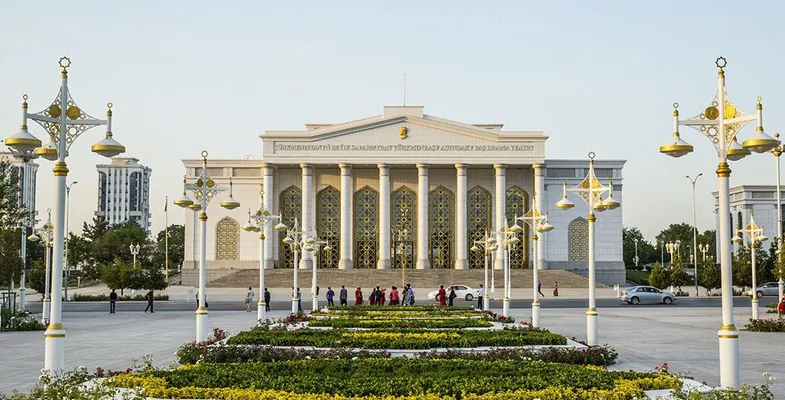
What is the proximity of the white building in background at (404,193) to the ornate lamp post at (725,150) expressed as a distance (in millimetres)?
63138

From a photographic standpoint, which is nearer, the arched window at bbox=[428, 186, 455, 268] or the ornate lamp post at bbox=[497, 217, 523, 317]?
the ornate lamp post at bbox=[497, 217, 523, 317]

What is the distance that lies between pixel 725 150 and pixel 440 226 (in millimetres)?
66946

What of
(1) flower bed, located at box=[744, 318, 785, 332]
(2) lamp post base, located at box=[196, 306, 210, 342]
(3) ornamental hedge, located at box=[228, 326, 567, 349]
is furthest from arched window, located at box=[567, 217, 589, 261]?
(2) lamp post base, located at box=[196, 306, 210, 342]

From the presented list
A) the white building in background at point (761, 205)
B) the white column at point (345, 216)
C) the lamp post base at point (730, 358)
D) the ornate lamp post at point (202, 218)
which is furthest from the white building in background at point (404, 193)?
the lamp post base at point (730, 358)

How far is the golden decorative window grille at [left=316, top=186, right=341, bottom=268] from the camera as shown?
7919 centimetres

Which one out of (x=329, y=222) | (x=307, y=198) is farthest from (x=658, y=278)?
(x=307, y=198)

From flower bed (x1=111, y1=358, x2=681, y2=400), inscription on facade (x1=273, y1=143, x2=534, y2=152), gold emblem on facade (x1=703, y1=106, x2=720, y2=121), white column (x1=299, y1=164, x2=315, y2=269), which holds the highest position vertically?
inscription on facade (x1=273, y1=143, x2=534, y2=152)

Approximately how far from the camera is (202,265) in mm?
22094

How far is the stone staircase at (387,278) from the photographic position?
2778 inches

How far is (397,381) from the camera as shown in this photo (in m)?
12.7

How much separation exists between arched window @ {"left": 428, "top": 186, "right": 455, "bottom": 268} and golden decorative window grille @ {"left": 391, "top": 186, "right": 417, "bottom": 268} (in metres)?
1.71

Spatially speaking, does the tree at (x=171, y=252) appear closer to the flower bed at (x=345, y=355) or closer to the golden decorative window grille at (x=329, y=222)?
the golden decorative window grille at (x=329, y=222)

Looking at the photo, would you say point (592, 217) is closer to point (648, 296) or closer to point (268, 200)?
point (648, 296)

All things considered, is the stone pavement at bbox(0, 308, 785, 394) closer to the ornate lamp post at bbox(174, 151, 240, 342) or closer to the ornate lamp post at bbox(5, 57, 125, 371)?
the ornate lamp post at bbox(174, 151, 240, 342)
